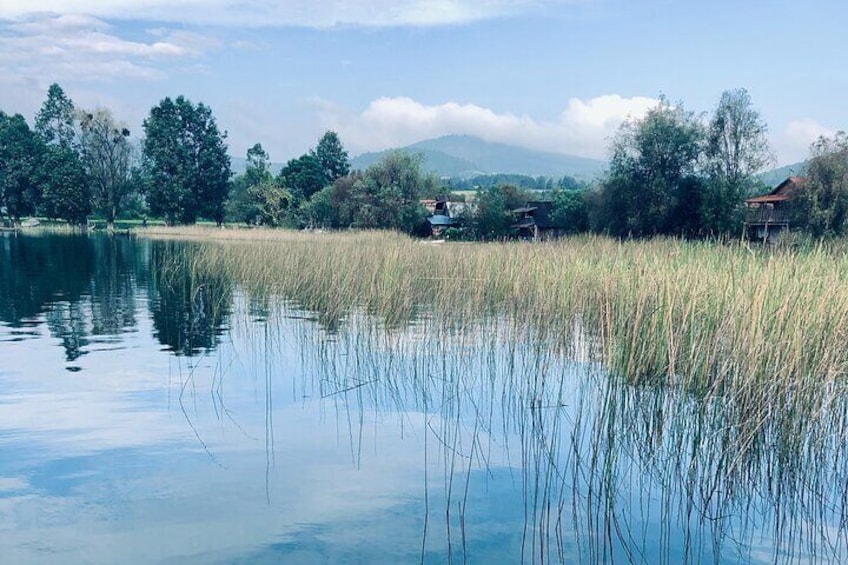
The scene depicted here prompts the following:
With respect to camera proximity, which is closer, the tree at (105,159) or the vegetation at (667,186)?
the vegetation at (667,186)

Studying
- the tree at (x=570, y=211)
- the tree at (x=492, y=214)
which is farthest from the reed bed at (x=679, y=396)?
the tree at (x=492, y=214)

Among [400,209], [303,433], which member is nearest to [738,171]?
[400,209]

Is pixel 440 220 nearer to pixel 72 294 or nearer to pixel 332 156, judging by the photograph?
pixel 332 156

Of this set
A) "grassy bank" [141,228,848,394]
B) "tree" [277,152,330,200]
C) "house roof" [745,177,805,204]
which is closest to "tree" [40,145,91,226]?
"tree" [277,152,330,200]

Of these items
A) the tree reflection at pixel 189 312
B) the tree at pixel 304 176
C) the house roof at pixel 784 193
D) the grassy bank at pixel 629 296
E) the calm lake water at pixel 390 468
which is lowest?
the calm lake water at pixel 390 468

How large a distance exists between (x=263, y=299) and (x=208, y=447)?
365 inches

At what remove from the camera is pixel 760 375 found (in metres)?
5.92

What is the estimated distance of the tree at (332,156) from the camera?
84.9 metres

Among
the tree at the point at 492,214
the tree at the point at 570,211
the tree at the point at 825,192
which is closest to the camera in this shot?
the tree at the point at 825,192

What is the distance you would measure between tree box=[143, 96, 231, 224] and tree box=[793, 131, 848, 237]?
4955cm

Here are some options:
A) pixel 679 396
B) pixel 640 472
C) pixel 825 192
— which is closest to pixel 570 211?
pixel 825 192

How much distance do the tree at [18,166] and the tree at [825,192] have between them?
189ft

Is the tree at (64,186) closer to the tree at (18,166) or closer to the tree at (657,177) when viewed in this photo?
the tree at (18,166)

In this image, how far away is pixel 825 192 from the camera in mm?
34500
